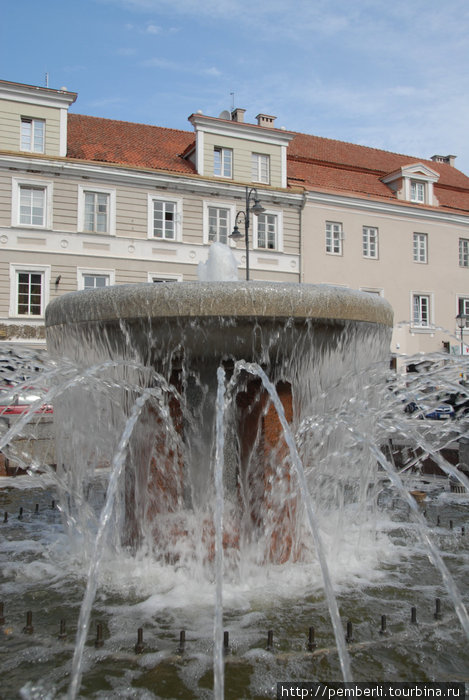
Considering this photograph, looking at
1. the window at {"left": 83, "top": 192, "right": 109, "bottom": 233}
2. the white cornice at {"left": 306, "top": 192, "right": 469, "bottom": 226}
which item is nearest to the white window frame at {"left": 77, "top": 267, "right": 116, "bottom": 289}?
the window at {"left": 83, "top": 192, "right": 109, "bottom": 233}

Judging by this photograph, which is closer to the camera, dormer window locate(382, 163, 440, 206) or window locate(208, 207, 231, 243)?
window locate(208, 207, 231, 243)

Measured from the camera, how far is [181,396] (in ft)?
→ 16.2

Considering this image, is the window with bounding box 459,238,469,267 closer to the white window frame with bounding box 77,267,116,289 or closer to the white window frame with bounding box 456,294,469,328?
the white window frame with bounding box 456,294,469,328

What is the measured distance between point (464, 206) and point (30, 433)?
1134 inches

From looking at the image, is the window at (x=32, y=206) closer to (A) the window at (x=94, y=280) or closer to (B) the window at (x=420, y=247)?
(A) the window at (x=94, y=280)

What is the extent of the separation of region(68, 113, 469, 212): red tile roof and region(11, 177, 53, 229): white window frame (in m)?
1.74

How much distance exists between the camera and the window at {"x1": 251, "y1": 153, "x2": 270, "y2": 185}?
88.0 ft

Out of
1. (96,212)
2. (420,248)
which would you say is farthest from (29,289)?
(420,248)

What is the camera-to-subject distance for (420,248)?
30.8 metres

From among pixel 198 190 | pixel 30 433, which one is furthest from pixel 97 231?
pixel 30 433

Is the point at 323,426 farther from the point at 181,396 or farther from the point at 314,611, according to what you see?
the point at 314,611

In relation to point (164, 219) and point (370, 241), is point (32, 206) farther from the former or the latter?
point (370, 241)

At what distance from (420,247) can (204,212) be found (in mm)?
11849

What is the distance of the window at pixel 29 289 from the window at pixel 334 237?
12.5 m
